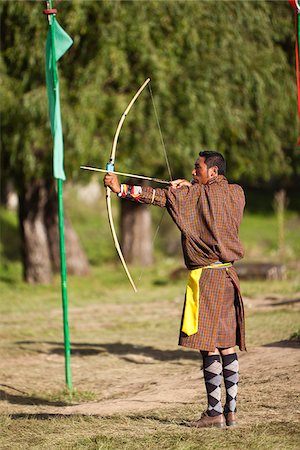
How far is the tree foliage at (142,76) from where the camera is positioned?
43.3ft

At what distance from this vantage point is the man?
18.3ft

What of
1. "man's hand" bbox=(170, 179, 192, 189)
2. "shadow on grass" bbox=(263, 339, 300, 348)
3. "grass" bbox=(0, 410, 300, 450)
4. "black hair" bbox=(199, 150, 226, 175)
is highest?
"black hair" bbox=(199, 150, 226, 175)

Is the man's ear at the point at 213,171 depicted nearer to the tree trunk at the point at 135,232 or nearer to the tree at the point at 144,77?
the tree at the point at 144,77

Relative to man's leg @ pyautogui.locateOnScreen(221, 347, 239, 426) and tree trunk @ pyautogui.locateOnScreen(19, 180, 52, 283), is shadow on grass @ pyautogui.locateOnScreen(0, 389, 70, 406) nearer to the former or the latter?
man's leg @ pyautogui.locateOnScreen(221, 347, 239, 426)

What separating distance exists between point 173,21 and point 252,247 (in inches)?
295

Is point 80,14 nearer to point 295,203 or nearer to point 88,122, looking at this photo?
point 88,122

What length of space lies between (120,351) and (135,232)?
819 cm

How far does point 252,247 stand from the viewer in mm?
19891

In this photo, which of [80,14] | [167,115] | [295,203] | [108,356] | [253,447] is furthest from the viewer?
[295,203]

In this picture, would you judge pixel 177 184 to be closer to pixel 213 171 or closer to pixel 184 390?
pixel 213 171

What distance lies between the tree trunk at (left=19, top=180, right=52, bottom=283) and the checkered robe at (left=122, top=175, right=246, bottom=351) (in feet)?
31.9

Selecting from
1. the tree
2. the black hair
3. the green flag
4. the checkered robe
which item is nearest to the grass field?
the checkered robe

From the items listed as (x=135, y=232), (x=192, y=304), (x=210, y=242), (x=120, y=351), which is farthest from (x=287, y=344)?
(x=135, y=232)

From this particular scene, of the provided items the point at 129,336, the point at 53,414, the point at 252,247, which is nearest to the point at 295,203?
the point at 252,247
